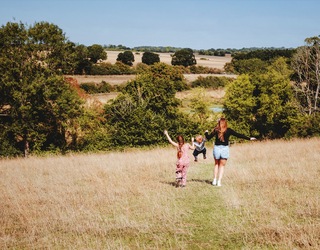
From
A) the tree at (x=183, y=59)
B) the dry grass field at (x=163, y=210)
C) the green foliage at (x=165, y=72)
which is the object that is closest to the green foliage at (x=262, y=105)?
the dry grass field at (x=163, y=210)

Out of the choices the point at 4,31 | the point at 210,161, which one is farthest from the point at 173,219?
the point at 4,31

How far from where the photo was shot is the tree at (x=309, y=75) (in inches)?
1534

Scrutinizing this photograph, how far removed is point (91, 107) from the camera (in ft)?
106

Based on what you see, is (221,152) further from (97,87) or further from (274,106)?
(97,87)

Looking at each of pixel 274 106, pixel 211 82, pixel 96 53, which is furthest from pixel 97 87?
pixel 274 106

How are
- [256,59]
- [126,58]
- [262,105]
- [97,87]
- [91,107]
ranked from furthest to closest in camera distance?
[126,58], [256,59], [97,87], [262,105], [91,107]

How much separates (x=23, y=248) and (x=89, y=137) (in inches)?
891

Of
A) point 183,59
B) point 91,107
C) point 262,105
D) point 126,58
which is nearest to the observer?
point 91,107

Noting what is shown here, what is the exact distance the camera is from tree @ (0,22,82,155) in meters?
24.9

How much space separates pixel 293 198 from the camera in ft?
28.5

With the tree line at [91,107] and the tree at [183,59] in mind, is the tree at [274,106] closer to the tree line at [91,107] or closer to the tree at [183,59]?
→ the tree line at [91,107]

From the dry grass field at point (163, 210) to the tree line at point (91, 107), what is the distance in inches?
551

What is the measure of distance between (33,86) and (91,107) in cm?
814

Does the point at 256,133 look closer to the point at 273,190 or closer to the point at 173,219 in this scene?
the point at 273,190
